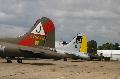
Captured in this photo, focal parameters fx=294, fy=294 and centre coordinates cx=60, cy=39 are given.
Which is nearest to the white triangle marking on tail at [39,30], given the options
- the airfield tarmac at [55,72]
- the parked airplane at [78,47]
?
the airfield tarmac at [55,72]

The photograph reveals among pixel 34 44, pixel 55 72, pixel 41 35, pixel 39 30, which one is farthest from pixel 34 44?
pixel 55 72

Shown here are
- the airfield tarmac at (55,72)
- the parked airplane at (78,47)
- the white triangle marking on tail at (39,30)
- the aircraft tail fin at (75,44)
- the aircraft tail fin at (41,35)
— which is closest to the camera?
the airfield tarmac at (55,72)

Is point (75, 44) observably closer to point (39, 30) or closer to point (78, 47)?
point (78, 47)

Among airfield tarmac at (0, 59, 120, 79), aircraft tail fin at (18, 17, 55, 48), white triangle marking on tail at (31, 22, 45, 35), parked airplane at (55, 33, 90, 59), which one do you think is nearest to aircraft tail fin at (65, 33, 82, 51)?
parked airplane at (55, 33, 90, 59)

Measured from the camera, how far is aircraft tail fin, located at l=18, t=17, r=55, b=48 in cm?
4100

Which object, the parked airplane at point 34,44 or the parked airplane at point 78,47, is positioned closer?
the parked airplane at point 34,44

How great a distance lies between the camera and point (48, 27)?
139ft

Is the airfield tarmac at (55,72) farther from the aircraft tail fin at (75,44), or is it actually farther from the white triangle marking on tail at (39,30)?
the aircraft tail fin at (75,44)

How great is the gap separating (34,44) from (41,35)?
193 centimetres

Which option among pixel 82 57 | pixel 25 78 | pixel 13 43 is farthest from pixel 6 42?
pixel 82 57

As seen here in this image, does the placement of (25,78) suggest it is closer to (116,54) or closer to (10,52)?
(10,52)

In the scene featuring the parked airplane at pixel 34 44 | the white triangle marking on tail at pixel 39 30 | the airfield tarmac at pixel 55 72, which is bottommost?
the airfield tarmac at pixel 55 72

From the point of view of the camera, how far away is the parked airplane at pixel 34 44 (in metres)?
39.2

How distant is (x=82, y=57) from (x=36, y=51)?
107 feet
